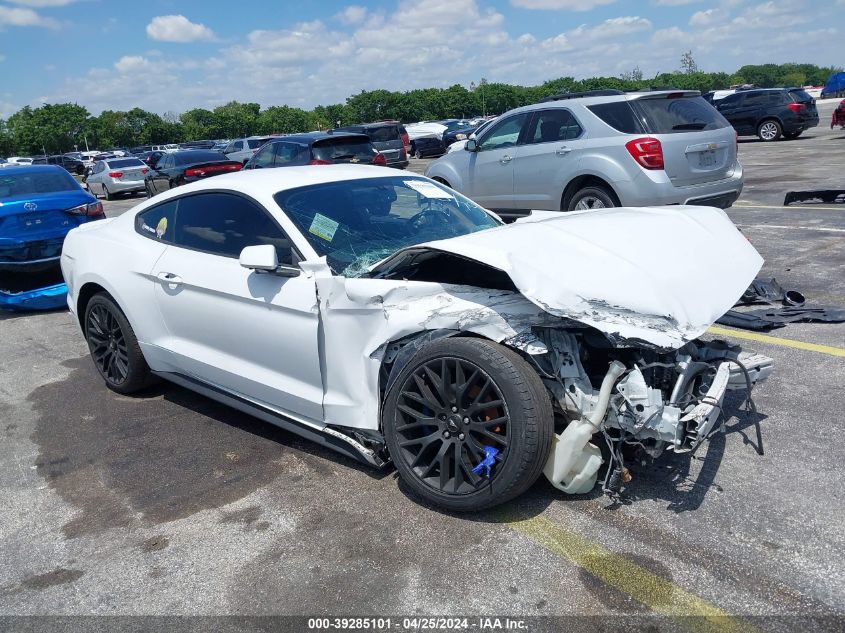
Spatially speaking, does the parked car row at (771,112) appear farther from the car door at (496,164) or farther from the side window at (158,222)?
the side window at (158,222)

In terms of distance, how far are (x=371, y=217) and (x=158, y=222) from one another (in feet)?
5.39

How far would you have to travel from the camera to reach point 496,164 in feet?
33.3

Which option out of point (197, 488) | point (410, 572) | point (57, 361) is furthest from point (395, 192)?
point (57, 361)

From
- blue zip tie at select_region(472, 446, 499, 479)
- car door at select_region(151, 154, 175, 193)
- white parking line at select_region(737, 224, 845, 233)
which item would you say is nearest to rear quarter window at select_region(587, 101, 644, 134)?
white parking line at select_region(737, 224, 845, 233)

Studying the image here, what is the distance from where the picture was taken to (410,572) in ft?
9.63

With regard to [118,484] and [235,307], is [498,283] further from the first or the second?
[118,484]

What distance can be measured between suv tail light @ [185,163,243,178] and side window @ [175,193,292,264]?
13992mm

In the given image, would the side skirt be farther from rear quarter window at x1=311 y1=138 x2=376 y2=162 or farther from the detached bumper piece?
rear quarter window at x1=311 y1=138 x2=376 y2=162

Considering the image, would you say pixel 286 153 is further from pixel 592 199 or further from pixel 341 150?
pixel 592 199

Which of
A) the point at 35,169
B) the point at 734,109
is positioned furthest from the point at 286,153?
the point at 734,109

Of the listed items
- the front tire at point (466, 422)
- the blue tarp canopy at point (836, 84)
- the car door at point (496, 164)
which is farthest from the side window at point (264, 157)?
the blue tarp canopy at point (836, 84)

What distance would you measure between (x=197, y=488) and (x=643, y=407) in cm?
234

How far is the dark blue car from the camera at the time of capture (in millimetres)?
7816

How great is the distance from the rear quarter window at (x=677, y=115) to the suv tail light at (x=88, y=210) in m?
6.56
